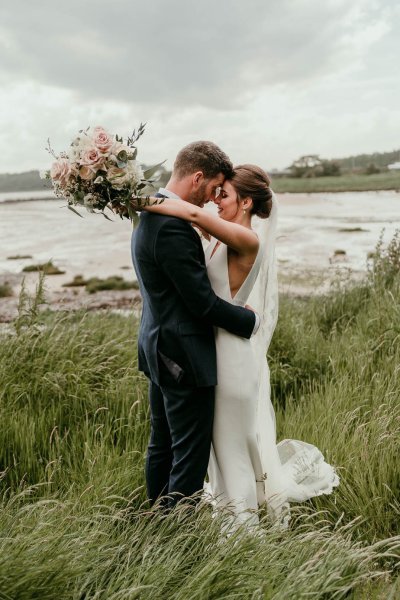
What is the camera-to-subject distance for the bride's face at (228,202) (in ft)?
11.7

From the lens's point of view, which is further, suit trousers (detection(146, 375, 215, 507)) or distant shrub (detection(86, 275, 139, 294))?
distant shrub (detection(86, 275, 139, 294))

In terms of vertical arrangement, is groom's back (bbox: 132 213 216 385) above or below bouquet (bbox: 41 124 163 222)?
below

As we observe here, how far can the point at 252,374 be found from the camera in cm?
364

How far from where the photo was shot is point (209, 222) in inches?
127

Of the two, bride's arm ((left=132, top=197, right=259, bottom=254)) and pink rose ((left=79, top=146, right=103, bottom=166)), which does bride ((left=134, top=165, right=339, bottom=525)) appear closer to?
bride's arm ((left=132, top=197, right=259, bottom=254))

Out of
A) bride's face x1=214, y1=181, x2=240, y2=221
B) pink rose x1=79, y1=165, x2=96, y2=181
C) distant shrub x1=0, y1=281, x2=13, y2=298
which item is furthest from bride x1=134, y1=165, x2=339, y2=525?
distant shrub x1=0, y1=281, x2=13, y2=298

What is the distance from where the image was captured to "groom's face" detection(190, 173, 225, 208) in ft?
11.3

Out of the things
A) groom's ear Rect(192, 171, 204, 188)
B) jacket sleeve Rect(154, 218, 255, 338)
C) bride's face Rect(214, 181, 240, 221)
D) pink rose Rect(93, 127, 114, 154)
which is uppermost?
pink rose Rect(93, 127, 114, 154)

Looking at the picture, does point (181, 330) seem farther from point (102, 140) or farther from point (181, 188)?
point (102, 140)

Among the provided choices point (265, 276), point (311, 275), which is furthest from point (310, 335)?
point (311, 275)

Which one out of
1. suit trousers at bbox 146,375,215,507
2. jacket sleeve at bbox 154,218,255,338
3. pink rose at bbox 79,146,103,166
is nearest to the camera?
pink rose at bbox 79,146,103,166

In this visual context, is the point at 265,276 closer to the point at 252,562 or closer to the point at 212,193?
the point at 212,193

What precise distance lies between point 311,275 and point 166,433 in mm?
11587

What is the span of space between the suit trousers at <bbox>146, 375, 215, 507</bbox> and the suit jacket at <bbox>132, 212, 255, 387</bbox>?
12 cm
